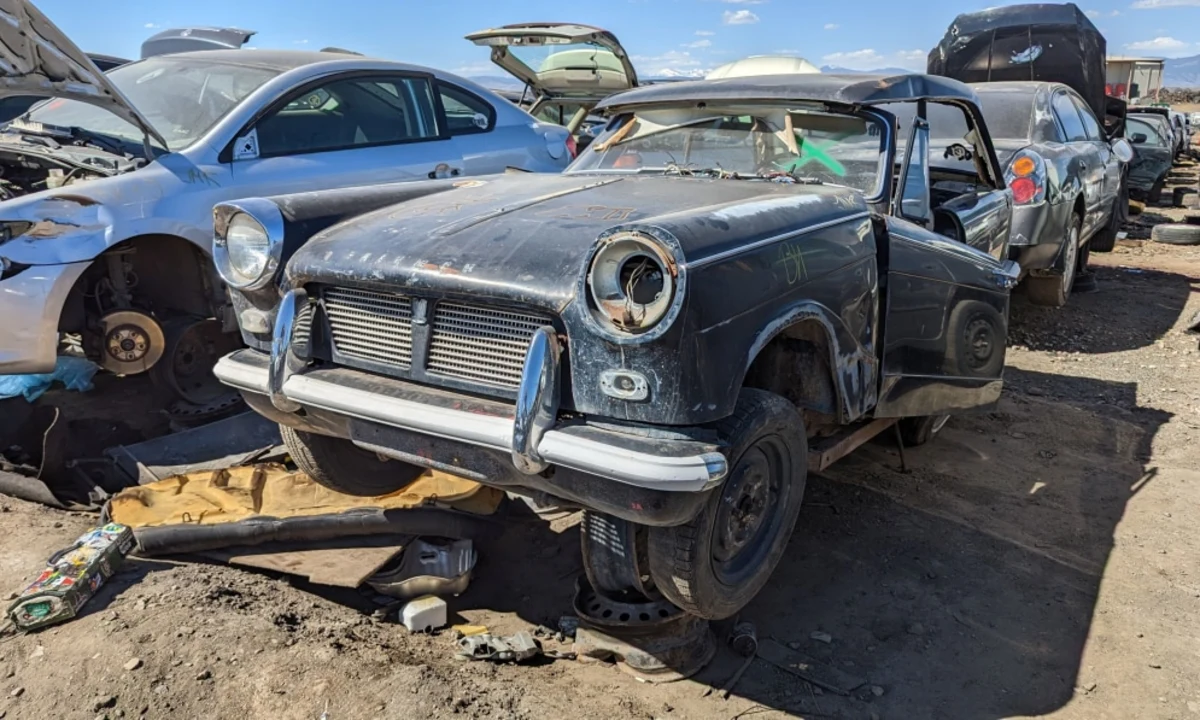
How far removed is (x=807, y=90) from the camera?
368 centimetres

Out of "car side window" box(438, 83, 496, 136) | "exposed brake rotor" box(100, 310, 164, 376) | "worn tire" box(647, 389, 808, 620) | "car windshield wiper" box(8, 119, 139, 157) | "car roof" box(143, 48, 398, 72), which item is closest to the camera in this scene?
"worn tire" box(647, 389, 808, 620)

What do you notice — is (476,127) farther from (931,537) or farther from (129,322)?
(931,537)

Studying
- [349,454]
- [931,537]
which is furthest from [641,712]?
[931,537]

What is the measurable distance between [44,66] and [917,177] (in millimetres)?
3976

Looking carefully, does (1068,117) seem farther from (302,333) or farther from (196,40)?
(196,40)

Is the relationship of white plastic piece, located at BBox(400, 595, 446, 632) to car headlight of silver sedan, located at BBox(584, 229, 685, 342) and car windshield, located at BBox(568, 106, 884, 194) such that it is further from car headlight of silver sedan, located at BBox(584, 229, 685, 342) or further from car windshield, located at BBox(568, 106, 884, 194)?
car windshield, located at BBox(568, 106, 884, 194)

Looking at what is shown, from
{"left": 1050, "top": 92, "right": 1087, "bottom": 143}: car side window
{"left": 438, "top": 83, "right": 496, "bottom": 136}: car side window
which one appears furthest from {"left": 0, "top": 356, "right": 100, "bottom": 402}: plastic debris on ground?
{"left": 1050, "top": 92, "right": 1087, "bottom": 143}: car side window

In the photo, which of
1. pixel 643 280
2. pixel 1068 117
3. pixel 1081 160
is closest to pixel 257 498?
pixel 643 280

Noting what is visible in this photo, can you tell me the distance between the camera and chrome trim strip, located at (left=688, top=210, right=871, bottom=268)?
7.70 ft

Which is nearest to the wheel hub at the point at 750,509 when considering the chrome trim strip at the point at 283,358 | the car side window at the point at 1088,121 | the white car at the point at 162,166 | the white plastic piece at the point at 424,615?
the white plastic piece at the point at 424,615

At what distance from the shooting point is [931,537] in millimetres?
3707

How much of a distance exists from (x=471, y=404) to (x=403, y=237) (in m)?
0.63

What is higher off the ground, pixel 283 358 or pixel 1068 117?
pixel 1068 117

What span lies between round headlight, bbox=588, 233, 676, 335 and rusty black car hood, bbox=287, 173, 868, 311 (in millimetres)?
64
